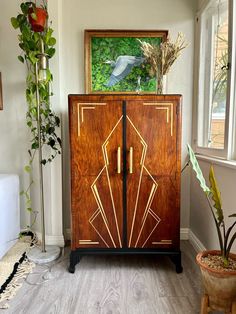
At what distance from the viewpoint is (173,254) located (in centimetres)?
192

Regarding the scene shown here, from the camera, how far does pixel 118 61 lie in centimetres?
233

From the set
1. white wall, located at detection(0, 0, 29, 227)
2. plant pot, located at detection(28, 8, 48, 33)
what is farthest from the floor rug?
plant pot, located at detection(28, 8, 48, 33)

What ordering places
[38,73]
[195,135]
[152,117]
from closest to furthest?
1. [152,117]
2. [38,73]
3. [195,135]

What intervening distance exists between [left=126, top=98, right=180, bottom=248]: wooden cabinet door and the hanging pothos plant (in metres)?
0.81

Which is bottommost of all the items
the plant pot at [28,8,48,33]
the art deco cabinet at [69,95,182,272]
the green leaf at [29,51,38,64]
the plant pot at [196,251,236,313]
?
the plant pot at [196,251,236,313]

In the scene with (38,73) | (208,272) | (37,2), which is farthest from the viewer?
(37,2)

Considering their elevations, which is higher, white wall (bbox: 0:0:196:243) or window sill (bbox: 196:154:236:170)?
white wall (bbox: 0:0:196:243)

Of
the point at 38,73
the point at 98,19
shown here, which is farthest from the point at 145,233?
the point at 98,19

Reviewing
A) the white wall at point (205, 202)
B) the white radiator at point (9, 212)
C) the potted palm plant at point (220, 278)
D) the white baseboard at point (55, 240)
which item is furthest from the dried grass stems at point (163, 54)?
Result: the white baseboard at point (55, 240)

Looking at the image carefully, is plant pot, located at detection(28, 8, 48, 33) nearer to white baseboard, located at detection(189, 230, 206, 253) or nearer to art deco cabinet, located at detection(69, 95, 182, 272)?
art deco cabinet, located at detection(69, 95, 182, 272)

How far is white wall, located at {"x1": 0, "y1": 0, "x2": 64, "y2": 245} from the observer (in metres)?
2.30

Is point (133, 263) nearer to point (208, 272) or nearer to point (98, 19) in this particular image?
point (208, 272)

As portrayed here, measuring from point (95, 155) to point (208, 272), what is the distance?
111cm

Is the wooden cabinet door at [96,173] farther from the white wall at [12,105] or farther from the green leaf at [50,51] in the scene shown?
the white wall at [12,105]
